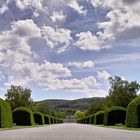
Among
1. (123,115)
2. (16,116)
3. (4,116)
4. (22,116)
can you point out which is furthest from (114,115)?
(4,116)

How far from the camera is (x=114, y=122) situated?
58469 mm

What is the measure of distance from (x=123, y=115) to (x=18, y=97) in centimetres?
5454

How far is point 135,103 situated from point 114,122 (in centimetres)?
1984

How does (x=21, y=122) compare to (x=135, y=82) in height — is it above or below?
below

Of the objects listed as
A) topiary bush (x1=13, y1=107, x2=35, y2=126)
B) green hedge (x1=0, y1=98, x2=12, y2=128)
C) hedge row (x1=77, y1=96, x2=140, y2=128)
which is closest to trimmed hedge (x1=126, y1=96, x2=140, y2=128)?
hedge row (x1=77, y1=96, x2=140, y2=128)

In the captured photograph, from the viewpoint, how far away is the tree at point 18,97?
106 metres

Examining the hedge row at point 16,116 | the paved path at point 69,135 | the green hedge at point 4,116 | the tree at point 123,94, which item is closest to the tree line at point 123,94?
the tree at point 123,94

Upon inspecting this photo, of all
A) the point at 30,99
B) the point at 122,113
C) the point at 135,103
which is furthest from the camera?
the point at 30,99

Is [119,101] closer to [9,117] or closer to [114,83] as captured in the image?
[114,83]

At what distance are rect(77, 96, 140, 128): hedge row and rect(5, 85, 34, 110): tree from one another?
37039mm

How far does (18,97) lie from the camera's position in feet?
355

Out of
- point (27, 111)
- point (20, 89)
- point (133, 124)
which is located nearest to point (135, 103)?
point (133, 124)

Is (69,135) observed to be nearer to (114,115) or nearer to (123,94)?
(114,115)

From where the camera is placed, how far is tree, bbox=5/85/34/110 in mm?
106250
